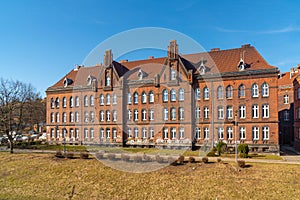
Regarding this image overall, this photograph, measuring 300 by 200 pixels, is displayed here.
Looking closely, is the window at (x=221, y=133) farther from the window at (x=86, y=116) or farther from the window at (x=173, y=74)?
the window at (x=86, y=116)

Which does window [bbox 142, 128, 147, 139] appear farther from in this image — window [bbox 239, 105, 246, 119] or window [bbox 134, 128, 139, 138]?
window [bbox 239, 105, 246, 119]

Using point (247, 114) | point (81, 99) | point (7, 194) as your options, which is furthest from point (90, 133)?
point (247, 114)

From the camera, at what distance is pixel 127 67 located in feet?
130

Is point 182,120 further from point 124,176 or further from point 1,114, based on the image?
point 1,114

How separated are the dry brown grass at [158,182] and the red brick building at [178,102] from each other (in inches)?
431

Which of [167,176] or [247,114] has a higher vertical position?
[247,114]

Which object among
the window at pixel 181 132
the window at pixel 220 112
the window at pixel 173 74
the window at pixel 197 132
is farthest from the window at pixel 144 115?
the window at pixel 220 112

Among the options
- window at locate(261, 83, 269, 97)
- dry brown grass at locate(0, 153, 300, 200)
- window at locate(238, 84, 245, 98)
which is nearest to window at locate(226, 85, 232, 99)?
window at locate(238, 84, 245, 98)

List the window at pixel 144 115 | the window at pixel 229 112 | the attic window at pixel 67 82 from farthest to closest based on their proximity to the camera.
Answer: the attic window at pixel 67 82, the window at pixel 144 115, the window at pixel 229 112

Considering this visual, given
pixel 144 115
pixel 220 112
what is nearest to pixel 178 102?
pixel 144 115

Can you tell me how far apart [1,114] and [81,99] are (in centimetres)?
1223

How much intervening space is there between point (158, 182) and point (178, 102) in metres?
16.6

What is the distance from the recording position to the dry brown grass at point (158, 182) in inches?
632

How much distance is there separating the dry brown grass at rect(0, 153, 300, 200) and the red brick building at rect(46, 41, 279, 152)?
35.9 feet
